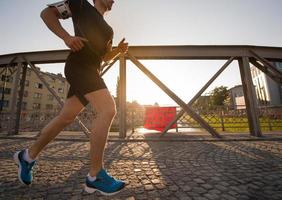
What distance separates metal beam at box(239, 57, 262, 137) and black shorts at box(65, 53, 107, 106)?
551cm

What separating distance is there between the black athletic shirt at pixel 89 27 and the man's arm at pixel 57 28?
0.16 metres

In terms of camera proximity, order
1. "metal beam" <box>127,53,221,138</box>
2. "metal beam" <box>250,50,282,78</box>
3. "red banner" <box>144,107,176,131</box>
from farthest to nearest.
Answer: "red banner" <box>144,107,176,131</box> < "metal beam" <box>250,50,282,78</box> < "metal beam" <box>127,53,221,138</box>

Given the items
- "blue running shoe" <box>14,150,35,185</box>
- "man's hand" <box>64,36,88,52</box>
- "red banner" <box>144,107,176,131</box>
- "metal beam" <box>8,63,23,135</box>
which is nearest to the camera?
"man's hand" <box>64,36,88,52</box>

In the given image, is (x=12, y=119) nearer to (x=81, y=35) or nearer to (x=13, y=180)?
(x=13, y=180)

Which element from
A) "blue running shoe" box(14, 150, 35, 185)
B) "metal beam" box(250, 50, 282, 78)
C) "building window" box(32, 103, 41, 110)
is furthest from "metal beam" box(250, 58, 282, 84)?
"building window" box(32, 103, 41, 110)

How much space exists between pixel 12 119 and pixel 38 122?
4395 mm

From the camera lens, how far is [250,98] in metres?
5.52

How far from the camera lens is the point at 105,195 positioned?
1.52m

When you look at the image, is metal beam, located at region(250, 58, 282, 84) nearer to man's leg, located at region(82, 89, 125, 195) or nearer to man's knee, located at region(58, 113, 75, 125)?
man's leg, located at region(82, 89, 125, 195)

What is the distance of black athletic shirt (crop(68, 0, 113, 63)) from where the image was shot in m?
1.65

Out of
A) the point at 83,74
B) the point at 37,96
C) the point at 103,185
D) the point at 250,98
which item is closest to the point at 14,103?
the point at 83,74

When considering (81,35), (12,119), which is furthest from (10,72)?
(81,35)

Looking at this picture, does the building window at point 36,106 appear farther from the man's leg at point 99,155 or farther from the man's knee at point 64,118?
the man's leg at point 99,155

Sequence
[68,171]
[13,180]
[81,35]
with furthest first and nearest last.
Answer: [68,171]
[13,180]
[81,35]
